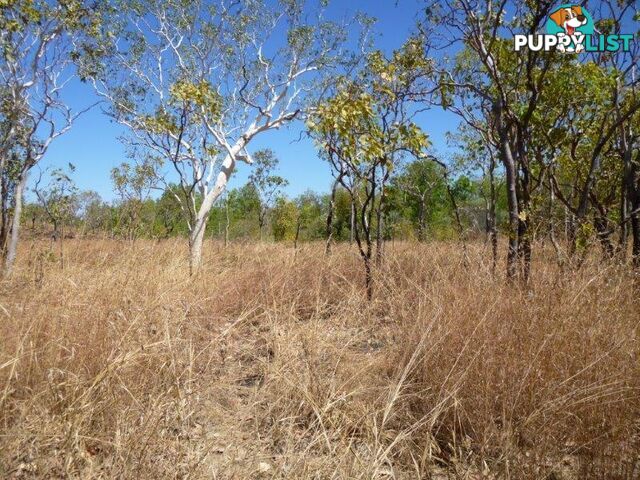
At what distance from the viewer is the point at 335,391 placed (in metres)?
2.35

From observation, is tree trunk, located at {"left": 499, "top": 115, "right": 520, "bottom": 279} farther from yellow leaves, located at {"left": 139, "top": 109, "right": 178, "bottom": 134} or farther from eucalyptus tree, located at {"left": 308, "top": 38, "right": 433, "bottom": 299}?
yellow leaves, located at {"left": 139, "top": 109, "right": 178, "bottom": 134}

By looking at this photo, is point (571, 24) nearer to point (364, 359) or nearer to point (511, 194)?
point (511, 194)

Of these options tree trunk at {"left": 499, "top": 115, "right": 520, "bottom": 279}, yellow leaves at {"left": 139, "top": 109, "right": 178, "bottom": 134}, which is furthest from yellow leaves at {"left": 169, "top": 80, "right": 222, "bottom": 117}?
tree trunk at {"left": 499, "top": 115, "right": 520, "bottom": 279}

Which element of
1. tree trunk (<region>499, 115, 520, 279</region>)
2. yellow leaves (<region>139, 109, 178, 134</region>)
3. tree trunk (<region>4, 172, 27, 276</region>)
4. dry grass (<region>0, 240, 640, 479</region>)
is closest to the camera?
dry grass (<region>0, 240, 640, 479</region>)

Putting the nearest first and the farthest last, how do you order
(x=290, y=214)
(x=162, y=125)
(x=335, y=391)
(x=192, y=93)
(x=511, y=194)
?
(x=335, y=391)
(x=511, y=194)
(x=192, y=93)
(x=162, y=125)
(x=290, y=214)

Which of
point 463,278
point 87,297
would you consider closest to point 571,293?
point 463,278

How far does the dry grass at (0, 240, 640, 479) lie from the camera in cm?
177

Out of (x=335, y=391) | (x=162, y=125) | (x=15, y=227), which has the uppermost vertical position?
(x=162, y=125)

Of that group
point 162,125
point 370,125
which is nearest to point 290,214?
point 162,125

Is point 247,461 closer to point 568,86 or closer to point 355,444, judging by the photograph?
point 355,444

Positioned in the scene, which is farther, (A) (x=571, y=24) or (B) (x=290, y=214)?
(B) (x=290, y=214)

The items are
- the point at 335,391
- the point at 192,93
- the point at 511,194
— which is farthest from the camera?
the point at 192,93

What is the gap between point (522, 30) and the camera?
4383 millimetres

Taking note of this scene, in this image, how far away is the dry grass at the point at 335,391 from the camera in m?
1.77
